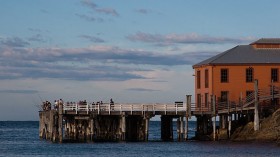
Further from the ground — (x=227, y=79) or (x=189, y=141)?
(x=227, y=79)

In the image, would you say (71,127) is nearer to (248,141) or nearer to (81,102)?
(81,102)

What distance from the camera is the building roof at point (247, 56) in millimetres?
82000

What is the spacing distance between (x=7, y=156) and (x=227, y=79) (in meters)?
23.6

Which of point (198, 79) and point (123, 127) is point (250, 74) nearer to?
point (198, 79)

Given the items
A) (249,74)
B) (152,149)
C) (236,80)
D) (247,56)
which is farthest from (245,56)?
(152,149)

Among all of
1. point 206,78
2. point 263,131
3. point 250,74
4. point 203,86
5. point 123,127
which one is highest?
point 250,74

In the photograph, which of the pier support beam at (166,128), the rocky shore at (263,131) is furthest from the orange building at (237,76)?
the rocky shore at (263,131)

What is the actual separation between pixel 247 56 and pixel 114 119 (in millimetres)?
13946

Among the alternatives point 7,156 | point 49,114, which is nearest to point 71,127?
point 49,114

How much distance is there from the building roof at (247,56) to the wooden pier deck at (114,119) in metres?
6.40

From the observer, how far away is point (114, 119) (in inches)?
3184

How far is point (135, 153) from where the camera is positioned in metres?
67.5

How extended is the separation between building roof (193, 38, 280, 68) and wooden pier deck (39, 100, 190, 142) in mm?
6395

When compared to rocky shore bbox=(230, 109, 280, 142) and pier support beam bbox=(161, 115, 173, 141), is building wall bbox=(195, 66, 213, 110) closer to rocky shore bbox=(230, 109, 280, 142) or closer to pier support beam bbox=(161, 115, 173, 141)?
pier support beam bbox=(161, 115, 173, 141)
